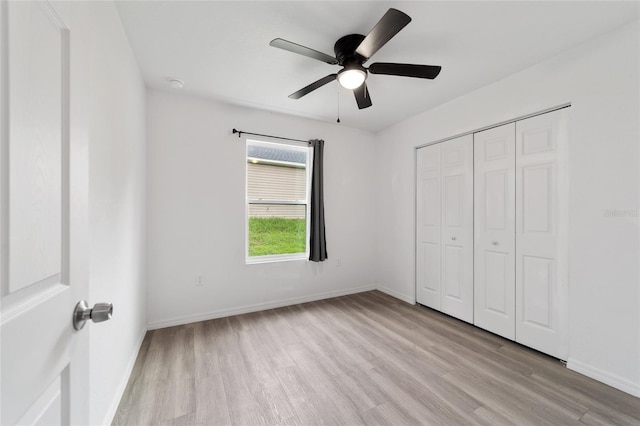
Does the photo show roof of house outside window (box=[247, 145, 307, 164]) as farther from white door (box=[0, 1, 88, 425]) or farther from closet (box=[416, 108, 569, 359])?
white door (box=[0, 1, 88, 425])

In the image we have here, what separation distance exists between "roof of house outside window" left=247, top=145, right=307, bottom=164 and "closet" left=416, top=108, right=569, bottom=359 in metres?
1.86

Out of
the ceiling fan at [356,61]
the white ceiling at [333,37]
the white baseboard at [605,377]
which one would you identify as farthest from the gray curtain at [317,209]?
the white baseboard at [605,377]

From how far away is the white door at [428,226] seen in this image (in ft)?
10.8

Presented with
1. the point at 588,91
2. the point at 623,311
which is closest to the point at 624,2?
the point at 588,91

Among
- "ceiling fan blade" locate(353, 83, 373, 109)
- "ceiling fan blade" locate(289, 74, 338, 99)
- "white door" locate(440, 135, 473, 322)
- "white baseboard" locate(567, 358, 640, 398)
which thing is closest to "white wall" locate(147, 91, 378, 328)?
"ceiling fan blade" locate(289, 74, 338, 99)

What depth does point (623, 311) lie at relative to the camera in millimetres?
1852

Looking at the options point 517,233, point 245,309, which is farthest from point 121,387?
point 517,233

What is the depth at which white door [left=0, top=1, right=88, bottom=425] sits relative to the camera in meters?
0.47

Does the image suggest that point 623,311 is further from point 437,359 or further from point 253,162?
point 253,162

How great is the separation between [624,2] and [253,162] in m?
3.37

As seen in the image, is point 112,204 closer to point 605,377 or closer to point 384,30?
point 384,30

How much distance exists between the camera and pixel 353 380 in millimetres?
1962

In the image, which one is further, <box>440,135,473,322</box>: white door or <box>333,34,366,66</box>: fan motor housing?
<box>440,135,473,322</box>: white door

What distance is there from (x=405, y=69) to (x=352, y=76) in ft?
1.27
